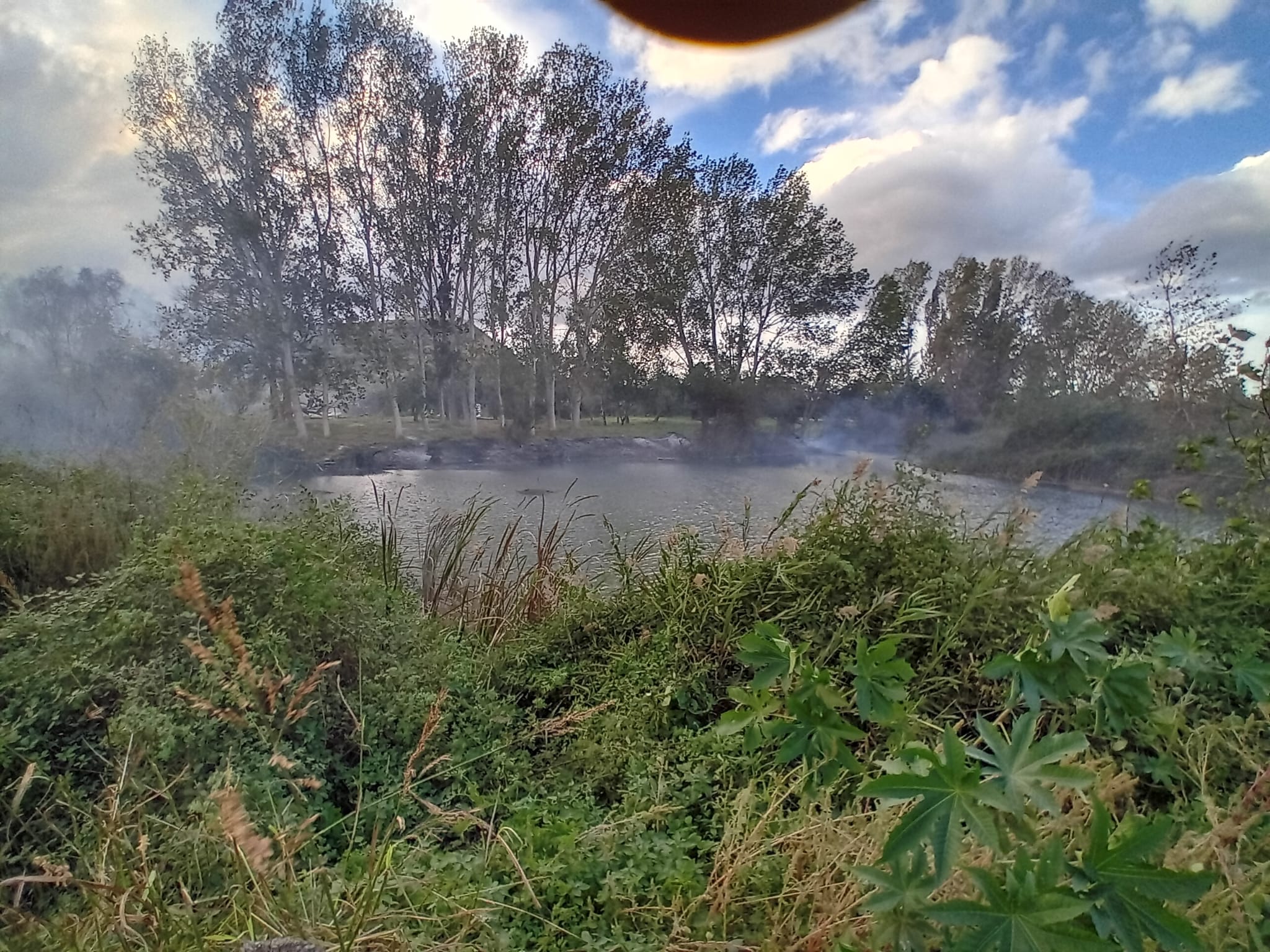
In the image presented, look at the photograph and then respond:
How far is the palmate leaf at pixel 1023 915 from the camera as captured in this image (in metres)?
0.32

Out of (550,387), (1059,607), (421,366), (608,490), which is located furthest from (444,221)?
(1059,607)

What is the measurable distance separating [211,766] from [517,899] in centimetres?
60

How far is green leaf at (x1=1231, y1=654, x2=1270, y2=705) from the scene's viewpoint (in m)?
0.72

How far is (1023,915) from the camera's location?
0.33 m

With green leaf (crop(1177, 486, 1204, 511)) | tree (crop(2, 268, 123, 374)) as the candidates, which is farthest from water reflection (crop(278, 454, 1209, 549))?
tree (crop(2, 268, 123, 374))

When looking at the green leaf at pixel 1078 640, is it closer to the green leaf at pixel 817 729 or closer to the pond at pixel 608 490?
the green leaf at pixel 817 729

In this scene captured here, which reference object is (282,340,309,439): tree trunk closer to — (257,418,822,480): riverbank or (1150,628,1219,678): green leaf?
(257,418,822,480): riverbank

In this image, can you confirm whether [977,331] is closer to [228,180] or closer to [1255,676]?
[1255,676]

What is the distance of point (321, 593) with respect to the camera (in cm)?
118

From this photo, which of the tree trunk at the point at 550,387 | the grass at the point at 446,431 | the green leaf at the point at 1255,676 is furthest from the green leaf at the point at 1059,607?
the tree trunk at the point at 550,387

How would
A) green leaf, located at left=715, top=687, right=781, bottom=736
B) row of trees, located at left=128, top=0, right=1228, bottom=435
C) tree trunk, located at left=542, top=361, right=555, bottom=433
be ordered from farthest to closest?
tree trunk, located at left=542, top=361, right=555, bottom=433 → row of trees, located at left=128, top=0, right=1228, bottom=435 → green leaf, located at left=715, top=687, right=781, bottom=736

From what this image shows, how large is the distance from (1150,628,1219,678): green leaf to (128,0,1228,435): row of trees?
Answer: 1.17 m

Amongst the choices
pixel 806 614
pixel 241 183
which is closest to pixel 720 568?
pixel 806 614

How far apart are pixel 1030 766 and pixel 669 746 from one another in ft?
2.41
